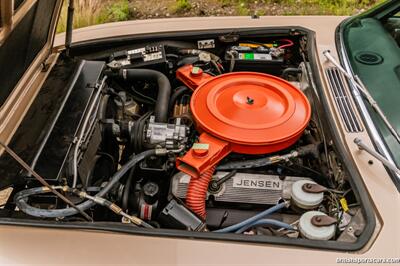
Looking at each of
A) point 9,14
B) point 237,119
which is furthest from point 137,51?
point 9,14

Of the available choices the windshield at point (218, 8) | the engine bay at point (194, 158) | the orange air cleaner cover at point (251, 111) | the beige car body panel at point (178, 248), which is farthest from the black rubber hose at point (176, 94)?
the windshield at point (218, 8)

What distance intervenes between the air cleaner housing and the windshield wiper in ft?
0.64

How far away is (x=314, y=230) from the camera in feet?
4.84

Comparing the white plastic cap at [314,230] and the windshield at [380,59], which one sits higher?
the windshield at [380,59]

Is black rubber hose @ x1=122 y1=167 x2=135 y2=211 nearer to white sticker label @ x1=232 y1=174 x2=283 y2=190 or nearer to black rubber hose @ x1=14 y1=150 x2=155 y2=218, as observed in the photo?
black rubber hose @ x1=14 y1=150 x2=155 y2=218

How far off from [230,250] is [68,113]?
85 centimetres

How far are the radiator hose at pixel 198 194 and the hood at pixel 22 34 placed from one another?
76 cm

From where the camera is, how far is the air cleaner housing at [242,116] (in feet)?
5.53

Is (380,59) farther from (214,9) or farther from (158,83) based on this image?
(214,9)

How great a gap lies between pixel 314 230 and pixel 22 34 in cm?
130

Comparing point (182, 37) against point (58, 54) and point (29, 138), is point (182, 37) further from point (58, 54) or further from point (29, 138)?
point (29, 138)

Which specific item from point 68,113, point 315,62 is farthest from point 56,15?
point 315,62

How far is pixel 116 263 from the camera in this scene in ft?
Answer: 4.62

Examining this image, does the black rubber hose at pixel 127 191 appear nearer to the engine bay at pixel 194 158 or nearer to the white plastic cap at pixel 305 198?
the engine bay at pixel 194 158
